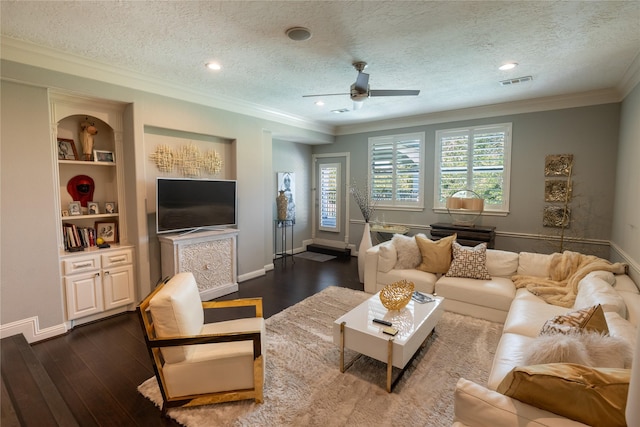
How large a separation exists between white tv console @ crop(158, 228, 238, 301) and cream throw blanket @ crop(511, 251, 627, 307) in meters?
3.68

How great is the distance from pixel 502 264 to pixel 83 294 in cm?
483

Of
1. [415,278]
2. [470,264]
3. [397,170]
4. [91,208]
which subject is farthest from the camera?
[397,170]

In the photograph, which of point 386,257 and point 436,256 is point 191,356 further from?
→ point 436,256

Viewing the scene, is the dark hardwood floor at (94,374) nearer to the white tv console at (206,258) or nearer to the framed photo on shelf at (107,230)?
the white tv console at (206,258)

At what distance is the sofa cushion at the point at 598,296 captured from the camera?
2.23m

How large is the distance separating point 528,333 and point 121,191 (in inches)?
175

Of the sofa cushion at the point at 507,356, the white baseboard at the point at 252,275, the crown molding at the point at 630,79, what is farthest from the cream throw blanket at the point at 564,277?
the white baseboard at the point at 252,275

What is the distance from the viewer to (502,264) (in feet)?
12.2

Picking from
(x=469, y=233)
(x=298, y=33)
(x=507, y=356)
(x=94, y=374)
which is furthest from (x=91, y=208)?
(x=469, y=233)

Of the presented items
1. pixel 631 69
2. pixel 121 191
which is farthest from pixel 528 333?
pixel 121 191

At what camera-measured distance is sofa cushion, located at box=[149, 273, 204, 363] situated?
1914 mm

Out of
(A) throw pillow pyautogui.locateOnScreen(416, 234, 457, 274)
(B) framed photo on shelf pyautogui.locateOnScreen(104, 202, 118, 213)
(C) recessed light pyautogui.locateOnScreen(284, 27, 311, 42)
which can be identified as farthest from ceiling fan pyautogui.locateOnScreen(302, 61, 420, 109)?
(B) framed photo on shelf pyautogui.locateOnScreen(104, 202, 118, 213)

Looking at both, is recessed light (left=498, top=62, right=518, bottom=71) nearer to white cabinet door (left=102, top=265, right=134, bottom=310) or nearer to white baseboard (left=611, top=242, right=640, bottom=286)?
white baseboard (left=611, top=242, right=640, bottom=286)

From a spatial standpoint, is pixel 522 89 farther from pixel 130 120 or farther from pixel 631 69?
pixel 130 120
